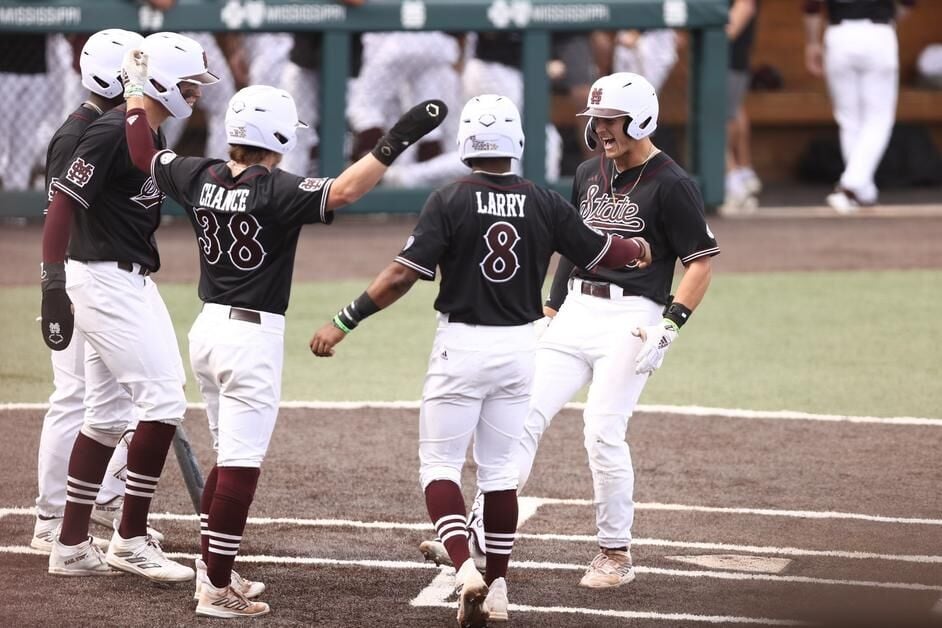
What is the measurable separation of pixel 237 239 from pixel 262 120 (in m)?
0.40

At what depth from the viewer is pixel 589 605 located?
18.2ft

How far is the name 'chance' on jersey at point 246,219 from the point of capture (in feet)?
17.2

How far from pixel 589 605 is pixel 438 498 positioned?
65cm

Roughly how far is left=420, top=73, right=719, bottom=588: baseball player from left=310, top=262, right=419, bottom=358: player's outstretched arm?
876mm

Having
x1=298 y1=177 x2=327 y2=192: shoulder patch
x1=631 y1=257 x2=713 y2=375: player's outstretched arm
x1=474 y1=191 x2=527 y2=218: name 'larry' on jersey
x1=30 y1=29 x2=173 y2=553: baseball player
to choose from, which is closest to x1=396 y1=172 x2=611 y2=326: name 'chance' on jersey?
x1=474 y1=191 x2=527 y2=218: name 'larry' on jersey

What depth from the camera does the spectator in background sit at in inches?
636

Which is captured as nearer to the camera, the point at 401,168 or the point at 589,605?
the point at 589,605

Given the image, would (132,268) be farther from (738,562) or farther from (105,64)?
(738,562)

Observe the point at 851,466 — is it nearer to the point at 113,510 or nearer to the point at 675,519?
the point at 675,519

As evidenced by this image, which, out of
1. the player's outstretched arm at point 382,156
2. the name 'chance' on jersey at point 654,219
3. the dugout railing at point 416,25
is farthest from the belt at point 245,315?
the dugout railing at point 416,25

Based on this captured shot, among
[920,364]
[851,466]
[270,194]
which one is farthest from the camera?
[920,364]

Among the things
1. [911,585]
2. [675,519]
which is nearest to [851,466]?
[675,519]

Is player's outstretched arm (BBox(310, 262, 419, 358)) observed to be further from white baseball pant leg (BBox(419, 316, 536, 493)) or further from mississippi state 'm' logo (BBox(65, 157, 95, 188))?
mississippi state 'm' logo (BBox(65, 157, 95, 188))

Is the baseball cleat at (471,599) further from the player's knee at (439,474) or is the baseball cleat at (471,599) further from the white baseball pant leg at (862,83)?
the white baseball pant leg at (862,83)
